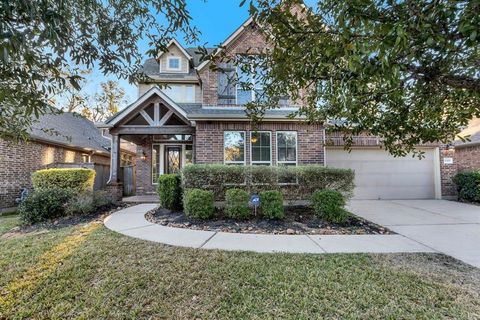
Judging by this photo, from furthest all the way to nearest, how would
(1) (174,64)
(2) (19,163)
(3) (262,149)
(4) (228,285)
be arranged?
(1) (174,64), (2) (19,163), (3) (262,149), (4) (228,285)

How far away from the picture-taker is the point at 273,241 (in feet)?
16.5

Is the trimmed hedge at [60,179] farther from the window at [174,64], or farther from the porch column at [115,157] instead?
the window at [174,64]

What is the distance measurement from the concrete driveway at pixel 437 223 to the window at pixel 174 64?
1171 cm

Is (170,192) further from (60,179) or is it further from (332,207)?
(332,207)

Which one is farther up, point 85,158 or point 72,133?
point 72,133

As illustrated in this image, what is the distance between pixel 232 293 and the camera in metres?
2.98

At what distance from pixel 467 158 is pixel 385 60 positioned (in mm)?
14066

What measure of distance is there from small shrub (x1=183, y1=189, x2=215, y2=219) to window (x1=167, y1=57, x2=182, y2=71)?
388 inches

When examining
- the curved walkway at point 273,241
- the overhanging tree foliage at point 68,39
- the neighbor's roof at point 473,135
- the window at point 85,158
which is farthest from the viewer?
the window at point 85,158

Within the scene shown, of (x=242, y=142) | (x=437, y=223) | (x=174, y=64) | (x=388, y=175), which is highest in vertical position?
(x=174, y=64)

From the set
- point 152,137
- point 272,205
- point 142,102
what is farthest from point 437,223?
point 152,137

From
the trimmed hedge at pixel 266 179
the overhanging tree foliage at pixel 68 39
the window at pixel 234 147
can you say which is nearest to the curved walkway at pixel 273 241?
the trimmed hedge at pixel 266 179

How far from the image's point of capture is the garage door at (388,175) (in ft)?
36.2

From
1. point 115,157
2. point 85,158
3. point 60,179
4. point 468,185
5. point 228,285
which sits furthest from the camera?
point 85,158
